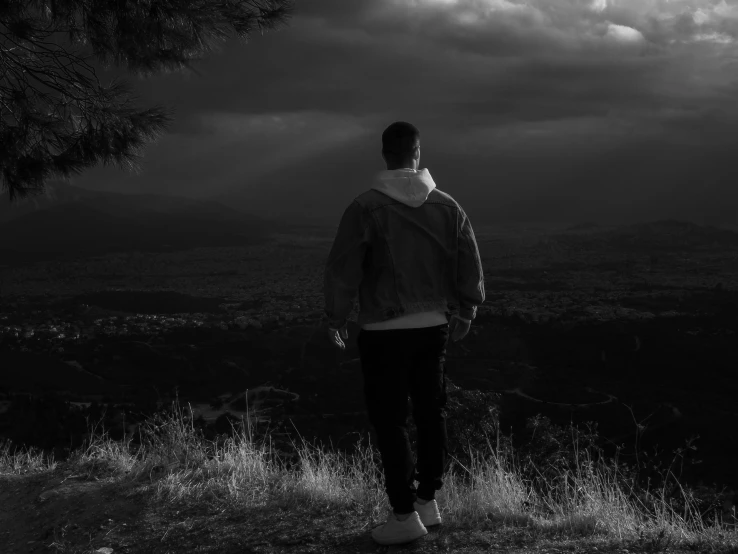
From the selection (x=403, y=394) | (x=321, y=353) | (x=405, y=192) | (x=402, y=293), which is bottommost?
(x=321, y=353)

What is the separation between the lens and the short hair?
2.66 m

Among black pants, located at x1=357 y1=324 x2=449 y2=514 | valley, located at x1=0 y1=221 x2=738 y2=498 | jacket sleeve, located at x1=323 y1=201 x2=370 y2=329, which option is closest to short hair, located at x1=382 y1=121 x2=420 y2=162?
jacket sleeve, located at x1=323 y1=201 x2=370 y2=329

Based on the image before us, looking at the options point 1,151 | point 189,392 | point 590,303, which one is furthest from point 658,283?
point 1,151

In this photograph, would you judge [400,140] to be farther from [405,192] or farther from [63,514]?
[63,514]

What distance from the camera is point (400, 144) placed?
105 inches

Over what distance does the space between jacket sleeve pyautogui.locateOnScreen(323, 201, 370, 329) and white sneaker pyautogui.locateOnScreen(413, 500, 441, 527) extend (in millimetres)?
910

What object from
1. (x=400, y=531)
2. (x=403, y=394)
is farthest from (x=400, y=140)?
(x=400, y=531)

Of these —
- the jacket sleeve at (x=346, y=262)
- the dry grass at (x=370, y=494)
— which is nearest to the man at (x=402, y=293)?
the jacket sleeve at (x=346, y=262)

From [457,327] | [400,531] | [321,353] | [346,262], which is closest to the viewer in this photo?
[346,262]

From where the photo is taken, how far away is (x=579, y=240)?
2766 inches

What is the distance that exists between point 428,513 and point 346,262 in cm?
113

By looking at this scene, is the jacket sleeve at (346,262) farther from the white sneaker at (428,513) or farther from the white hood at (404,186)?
the white sneaker at (428,513)

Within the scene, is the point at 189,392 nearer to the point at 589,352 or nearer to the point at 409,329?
the point at 589,352

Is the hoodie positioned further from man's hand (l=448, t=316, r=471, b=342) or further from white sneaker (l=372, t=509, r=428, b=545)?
white sneaker (l=372, t=509, r=428, b=545)
